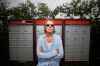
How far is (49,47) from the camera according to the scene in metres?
2.01

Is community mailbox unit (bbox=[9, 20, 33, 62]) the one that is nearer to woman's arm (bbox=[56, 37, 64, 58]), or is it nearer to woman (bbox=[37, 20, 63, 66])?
woman (bbox=[37, 20, 63, 66])

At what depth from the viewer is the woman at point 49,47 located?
6.53ft

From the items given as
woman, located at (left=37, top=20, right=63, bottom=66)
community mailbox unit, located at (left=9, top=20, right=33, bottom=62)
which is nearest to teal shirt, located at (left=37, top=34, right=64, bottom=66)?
woman, located at (left=37, top=20, right=63, bottom=66)

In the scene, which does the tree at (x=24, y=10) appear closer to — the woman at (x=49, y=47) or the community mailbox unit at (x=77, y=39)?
the woman at (x=49, y=47)

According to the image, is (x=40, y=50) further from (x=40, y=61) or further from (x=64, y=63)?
(x=64, y=63)

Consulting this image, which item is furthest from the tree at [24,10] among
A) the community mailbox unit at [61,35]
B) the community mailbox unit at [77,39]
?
the community mailbox unit at [77,39]

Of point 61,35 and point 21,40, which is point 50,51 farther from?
point 21,40

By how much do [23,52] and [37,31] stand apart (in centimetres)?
29

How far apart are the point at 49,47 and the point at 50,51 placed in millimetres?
47

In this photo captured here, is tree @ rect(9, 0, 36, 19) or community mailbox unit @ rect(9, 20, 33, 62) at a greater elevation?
tree @ rect(9, 0, 36, 19)

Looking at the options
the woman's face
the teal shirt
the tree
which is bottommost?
the teal shirt

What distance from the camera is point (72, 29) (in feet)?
6.55

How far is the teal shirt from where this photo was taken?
6.57 ft

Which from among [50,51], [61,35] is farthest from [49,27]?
[50,51]
